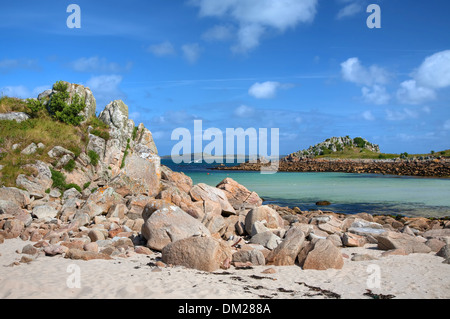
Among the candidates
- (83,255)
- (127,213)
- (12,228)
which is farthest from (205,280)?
(127,213)

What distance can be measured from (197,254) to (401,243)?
8200 millimetres

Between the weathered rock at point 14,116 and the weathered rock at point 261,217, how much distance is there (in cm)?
2010

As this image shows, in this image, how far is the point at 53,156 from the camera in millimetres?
23688

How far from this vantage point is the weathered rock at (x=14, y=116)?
26453 millimetres

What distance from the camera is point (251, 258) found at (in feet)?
38.4

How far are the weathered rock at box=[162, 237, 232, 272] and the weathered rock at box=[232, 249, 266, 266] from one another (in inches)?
22.3

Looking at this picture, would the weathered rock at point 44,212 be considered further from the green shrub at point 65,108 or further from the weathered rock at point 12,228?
the green shrub at point 65,108

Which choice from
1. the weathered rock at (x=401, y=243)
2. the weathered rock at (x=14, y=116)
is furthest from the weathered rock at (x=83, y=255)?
the weathered rock at (x=14, y=116)

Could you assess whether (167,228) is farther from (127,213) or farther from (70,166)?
(70,166)

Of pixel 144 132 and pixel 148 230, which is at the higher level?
pixel 144 132
